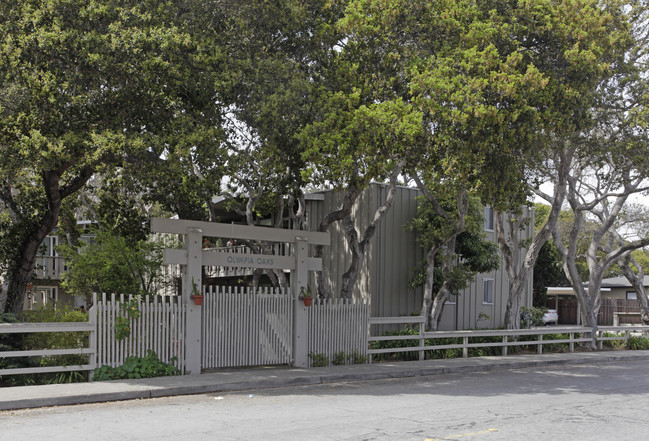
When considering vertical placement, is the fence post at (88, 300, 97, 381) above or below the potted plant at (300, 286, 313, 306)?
below

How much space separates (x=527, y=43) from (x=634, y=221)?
19412 mm

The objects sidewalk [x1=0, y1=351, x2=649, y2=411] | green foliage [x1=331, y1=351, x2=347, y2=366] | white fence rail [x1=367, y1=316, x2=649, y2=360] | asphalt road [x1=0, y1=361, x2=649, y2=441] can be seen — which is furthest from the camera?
white fence rail [x1=367, y1=316, x2=649, y2=360]

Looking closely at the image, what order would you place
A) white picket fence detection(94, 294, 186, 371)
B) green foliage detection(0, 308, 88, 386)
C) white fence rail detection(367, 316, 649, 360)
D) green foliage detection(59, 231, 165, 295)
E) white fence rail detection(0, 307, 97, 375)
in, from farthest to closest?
green foliage detection(59, 231, 165, 295) → white fence rail detection(367, 316, 649, 360) → white picket fence detection(94, 294, 186, 371) → green foliage detection(0, 308, 88, 386) → white fence rail detection(0, 307, 97, 375)

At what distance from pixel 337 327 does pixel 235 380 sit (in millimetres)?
4472

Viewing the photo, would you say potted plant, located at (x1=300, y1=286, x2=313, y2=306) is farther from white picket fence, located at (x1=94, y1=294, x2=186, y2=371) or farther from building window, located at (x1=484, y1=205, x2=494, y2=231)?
building window, located at (x1=484, y1=205, x2=494, y2=231)

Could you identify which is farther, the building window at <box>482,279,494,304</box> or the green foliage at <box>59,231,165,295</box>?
the building window at <box>482,279,494,304</box>

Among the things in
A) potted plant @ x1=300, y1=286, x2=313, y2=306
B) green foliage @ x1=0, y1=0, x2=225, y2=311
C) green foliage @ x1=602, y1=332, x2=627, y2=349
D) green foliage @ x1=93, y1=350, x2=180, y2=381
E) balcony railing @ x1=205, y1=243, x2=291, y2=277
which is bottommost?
green foliage @ x1=602, y1=332, x2=627, y2=349

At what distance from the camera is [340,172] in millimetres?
16812

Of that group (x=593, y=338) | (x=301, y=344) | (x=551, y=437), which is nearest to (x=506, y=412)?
(x=551, y=437)

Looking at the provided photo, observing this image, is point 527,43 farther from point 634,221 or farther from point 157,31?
point 634,221

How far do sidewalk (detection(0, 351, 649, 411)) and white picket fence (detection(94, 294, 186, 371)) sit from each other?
2.26 feet

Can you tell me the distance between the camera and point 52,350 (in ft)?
42.9

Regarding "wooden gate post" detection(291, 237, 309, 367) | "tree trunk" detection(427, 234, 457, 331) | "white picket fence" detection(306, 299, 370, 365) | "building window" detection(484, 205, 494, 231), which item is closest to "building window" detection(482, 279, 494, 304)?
"building window" detection(484, 205, 494, 231)

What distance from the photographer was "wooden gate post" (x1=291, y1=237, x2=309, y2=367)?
55.3ft
